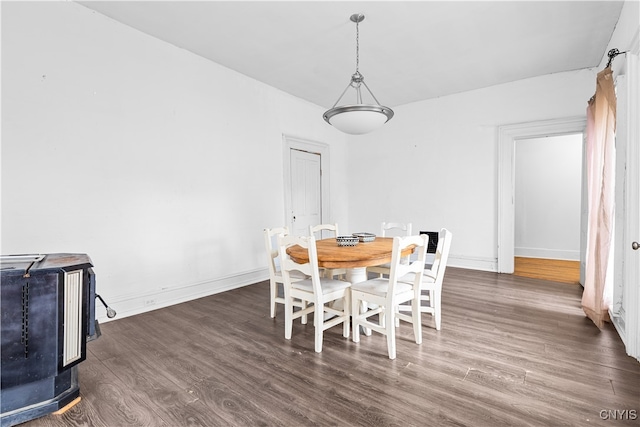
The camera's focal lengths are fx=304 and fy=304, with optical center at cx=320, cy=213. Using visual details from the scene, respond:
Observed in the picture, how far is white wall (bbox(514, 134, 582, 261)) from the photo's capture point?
6.02 meters

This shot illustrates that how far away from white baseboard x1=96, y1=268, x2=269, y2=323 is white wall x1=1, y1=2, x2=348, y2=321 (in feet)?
0.04

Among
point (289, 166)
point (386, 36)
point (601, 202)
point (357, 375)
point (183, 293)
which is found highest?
point (386, 36)

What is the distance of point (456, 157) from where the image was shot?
17.7 feet

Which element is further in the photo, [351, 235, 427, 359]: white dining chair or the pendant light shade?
the pendant light shade

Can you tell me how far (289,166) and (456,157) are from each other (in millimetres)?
2968

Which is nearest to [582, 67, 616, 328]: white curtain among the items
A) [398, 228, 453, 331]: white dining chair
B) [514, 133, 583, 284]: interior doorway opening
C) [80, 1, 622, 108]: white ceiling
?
[80, 1, 622, 108]: white ceiling

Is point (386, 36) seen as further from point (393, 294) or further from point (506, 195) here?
point (506, 195)

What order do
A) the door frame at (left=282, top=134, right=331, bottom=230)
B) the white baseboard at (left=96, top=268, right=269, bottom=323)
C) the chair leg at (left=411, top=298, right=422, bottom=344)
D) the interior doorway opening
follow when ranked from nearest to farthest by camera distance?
the chair leg at (left=411, top=298, right=422, bottom=344), the white baseboard at (left=96, top=268, right=269, bottom=323), the door frame at (left=282, top=134, right=331, bottom=230), the interior doorway opening

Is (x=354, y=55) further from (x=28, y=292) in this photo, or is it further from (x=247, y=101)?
(x=28, y=292)

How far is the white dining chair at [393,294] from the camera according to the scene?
7.43 ft

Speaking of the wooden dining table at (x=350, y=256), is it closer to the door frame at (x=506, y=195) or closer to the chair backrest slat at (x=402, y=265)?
the chair backrest slat at (x=402, y=265)

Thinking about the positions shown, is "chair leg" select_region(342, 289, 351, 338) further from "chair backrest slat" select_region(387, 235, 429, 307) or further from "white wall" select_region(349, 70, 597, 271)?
"white wall" select_region(349, 70, 597, 271)

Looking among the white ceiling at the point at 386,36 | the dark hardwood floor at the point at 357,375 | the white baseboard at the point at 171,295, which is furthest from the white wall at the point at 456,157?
the white baseboard at the point at 171,295

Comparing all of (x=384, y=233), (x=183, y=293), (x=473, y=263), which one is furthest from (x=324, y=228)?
(x=473, y=263)
